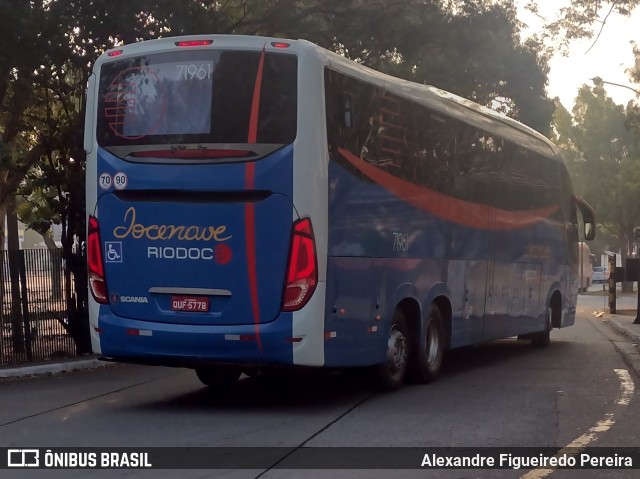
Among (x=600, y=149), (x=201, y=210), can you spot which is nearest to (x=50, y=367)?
(x=201, y=210)

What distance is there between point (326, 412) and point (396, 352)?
170 cm

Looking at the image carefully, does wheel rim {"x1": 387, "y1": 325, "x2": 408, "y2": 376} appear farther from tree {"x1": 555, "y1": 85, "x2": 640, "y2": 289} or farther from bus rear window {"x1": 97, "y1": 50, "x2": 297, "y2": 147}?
tree {"x1": 555, "y1": 85, "x2": 640, "y2": 289}

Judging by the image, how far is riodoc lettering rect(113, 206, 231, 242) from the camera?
1043 centimetres

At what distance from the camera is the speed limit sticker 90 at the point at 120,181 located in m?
10.8

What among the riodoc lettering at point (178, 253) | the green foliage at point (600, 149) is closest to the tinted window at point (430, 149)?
the riodoc lettering at point (178, 253)

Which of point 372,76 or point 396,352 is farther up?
point 372,76

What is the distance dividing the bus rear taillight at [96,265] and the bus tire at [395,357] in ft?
10.3

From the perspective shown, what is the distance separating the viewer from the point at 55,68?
629 inches

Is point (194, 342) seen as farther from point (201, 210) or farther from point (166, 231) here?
point (201, 210)

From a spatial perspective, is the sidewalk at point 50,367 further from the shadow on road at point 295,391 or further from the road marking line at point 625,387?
the road marking line at point 625,387

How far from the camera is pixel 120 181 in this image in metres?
10.8

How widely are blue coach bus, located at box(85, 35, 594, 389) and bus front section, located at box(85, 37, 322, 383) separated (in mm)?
14

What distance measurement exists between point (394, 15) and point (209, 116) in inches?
391

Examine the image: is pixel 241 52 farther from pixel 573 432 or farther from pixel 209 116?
pixel 573 432
